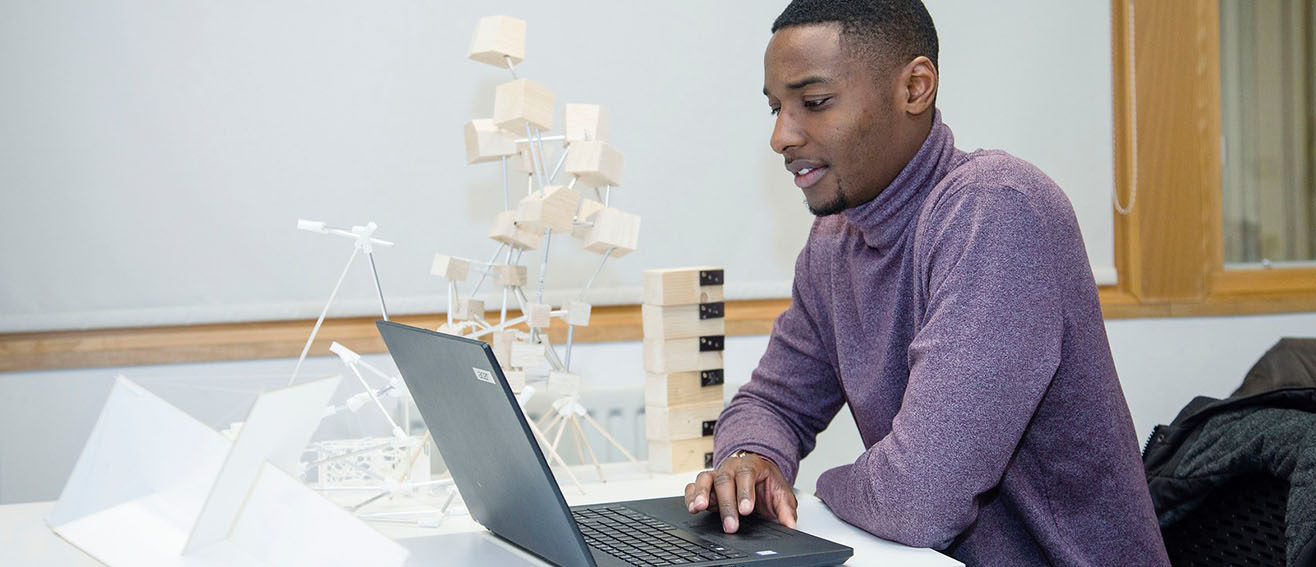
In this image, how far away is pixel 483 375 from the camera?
897 mm

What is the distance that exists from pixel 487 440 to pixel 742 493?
0.33 metres

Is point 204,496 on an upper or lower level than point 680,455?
upper

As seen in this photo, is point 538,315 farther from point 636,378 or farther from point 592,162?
point 636,378

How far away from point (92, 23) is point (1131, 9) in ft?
6.95

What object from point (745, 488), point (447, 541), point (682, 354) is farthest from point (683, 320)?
point (447, 541)

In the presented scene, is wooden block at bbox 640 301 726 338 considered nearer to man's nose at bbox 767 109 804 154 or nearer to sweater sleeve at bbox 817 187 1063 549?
man's nose at bbox 767 109 804 154

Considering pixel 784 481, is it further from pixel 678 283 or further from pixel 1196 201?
pixel 1196 201

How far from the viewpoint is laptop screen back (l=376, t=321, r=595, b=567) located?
2.96ft

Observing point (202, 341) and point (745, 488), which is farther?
point (202, 341)

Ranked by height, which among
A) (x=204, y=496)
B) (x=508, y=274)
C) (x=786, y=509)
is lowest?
(x=786, y=509)

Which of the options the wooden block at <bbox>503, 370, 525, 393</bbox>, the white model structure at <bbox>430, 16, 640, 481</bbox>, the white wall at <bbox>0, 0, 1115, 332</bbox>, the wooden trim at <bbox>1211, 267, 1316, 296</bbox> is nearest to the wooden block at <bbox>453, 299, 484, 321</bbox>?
the white model structure at <bbox>430, 16, 640, 481</bbox>

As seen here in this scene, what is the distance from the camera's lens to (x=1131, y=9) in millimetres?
2512

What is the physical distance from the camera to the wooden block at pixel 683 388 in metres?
1.69

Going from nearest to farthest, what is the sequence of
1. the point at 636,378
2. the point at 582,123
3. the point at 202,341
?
the point at 582,123 < the point at 202,341 < the point at 636,378
